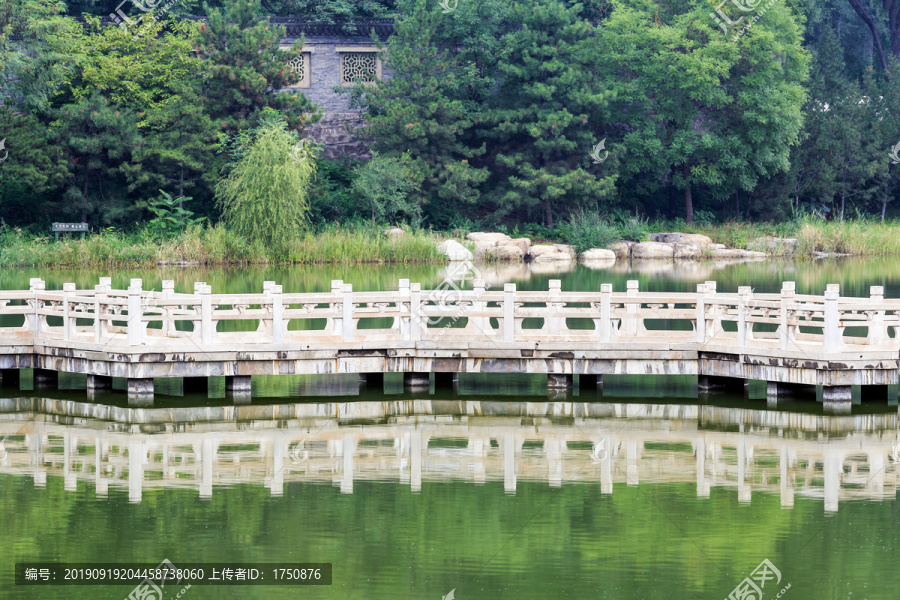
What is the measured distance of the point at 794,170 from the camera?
4347 centimetres

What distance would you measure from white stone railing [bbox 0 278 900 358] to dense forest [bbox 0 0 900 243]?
1809 cm

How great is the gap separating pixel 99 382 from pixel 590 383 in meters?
6.64

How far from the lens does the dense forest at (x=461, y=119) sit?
36.0 meters

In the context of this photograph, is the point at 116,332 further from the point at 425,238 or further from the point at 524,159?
the point at 524,159

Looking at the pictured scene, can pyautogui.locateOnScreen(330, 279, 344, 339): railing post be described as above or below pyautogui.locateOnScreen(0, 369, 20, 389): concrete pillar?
above

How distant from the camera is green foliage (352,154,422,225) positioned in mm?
38375

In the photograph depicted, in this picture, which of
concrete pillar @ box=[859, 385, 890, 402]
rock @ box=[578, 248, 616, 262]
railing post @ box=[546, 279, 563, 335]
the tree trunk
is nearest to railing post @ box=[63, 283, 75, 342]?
railing post @ box=[546, 279, 563, 335]

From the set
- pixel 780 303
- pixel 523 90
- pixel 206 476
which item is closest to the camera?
pixel 206 476

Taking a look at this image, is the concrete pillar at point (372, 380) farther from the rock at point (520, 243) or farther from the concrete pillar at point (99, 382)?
the rock at point (520, 243)

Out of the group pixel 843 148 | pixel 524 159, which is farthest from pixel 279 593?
pixel 843 148

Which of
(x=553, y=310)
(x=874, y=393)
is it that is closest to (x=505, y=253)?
(x=553, y=310)

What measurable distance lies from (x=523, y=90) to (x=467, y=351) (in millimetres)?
24112
